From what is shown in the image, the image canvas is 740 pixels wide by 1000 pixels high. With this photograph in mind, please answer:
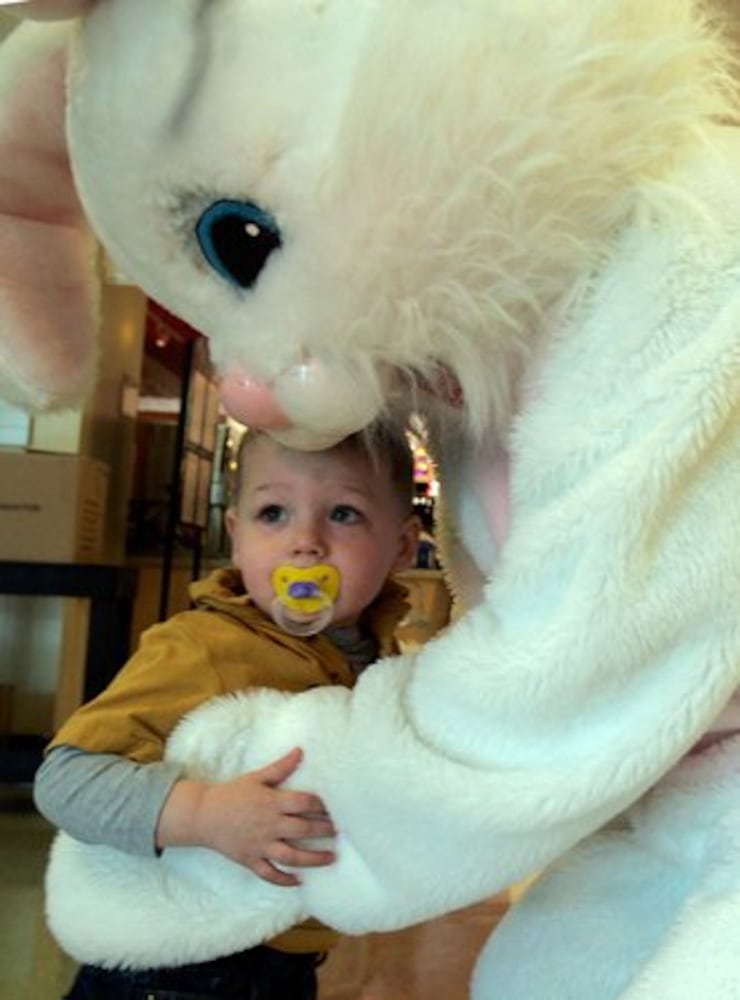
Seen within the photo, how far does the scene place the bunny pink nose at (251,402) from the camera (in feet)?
1.74

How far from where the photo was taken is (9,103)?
1.91 ft

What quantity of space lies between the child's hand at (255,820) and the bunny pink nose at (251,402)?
6.0 inches

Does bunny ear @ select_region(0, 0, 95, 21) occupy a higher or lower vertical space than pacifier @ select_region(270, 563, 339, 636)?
higher

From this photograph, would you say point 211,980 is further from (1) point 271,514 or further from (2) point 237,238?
(2) point 237,238

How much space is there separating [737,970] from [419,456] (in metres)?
0.36

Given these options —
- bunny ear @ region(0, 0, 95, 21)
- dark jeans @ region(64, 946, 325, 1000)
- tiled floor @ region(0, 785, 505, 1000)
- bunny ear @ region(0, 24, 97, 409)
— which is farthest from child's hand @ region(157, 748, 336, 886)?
tiled floor @ region(0, 785, 505, 1000)

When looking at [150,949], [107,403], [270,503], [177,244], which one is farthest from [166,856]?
[107,403]

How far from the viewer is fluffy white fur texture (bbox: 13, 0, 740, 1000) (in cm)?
47

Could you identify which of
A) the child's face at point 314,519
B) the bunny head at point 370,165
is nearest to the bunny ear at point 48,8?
the bunny head at point 370,165

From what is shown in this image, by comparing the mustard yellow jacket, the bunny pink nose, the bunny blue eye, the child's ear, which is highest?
the bunny blue eye

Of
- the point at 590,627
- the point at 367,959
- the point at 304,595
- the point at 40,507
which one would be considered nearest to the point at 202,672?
the point at 304,595

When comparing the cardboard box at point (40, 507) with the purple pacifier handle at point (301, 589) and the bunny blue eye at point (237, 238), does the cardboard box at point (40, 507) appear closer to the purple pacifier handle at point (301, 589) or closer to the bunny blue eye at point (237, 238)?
the purple pacifier handle at point (301, 589)

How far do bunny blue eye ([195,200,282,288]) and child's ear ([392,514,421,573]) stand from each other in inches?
11.1

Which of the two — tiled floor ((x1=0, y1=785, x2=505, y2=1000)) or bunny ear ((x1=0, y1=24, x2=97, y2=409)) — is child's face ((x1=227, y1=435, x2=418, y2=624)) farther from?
tiled floor ((x1=0, y1=785, x2=505, y2=1000))
